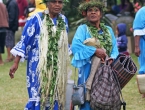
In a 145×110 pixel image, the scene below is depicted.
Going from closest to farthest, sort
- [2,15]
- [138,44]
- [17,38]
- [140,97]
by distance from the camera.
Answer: [138,44]
[140,97]
[2,15]
[17,38]

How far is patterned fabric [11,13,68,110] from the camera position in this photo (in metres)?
6.74

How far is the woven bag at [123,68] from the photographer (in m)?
6.50

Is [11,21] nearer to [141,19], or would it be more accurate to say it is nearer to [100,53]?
[141,19]

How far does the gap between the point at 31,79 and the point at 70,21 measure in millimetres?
12297

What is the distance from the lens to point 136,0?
59.8 ft

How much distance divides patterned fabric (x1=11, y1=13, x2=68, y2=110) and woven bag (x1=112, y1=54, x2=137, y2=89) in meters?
0.95

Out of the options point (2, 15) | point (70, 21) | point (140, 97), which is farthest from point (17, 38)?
point (140, 97)

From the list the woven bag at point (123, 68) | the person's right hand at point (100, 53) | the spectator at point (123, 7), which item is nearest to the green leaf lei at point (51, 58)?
the person's right hand at point (100, 53)

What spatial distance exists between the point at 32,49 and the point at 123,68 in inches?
44.3

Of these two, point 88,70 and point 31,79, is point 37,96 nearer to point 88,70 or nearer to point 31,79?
point 31,79

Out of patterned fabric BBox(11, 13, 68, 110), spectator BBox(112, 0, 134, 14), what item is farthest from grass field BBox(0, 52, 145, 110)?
spectator BBox(112, 0, 134, 14)

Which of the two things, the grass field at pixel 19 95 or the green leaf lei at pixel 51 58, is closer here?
the green leaf lei at pixel 51 58

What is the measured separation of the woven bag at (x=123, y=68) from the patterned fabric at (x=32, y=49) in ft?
3.12

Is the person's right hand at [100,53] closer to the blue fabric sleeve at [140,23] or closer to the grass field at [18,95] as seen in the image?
the grass field at [18,95]
